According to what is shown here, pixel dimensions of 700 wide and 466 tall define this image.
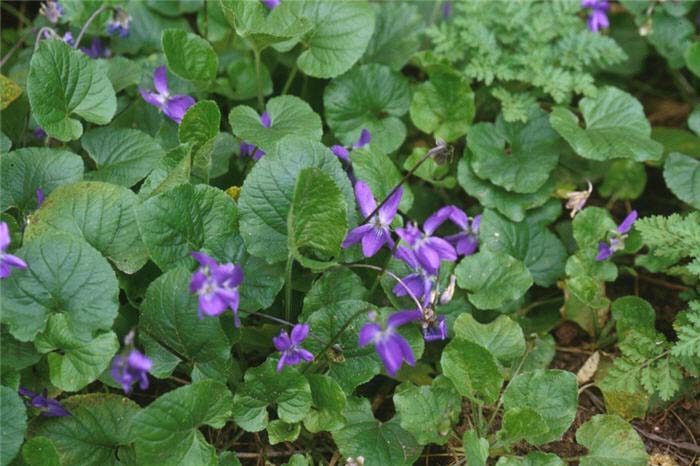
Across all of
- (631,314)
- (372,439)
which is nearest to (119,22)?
(372,439)

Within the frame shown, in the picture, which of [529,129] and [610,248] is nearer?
[610,248]

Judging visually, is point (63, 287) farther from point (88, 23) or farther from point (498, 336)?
point (498, 336)

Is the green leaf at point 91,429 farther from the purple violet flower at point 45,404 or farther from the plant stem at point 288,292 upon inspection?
the plant stem at point 288,292

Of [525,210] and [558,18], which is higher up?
[558,18]

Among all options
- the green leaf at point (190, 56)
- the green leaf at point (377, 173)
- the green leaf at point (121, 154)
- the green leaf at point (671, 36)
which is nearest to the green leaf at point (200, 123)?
the green leaf at point (121, 154)

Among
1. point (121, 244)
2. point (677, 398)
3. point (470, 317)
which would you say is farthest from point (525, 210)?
point (121, 244)

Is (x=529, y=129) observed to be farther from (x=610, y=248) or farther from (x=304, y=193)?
(x=304, y=193)
